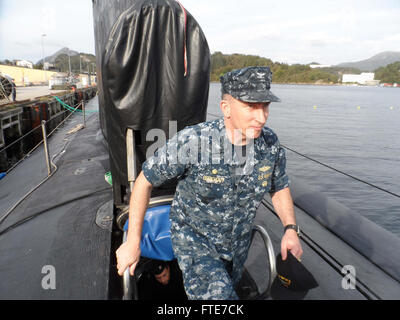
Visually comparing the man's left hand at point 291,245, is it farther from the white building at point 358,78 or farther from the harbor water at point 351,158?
the white building at point 358,78

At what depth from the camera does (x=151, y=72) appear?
297 cm

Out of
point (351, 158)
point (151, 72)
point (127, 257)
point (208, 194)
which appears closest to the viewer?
point (127, 257)

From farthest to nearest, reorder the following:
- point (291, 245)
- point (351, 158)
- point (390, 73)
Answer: point (390, 73) < point (351, 158) < point (291, 245)

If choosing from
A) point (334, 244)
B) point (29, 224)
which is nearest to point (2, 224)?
point (29, 224)

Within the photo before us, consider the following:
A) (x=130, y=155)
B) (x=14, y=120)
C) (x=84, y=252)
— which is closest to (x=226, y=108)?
(x=130, y=155)

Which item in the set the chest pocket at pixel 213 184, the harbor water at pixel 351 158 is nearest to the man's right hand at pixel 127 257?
the chest pocket at pixel 213 184

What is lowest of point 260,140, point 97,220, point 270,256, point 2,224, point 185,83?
point 2,224

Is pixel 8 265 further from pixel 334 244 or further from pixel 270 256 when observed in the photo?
pixel 334 244

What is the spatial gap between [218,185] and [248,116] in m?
0.53

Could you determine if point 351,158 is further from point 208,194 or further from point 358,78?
point 358,78

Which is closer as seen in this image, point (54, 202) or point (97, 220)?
point (97, 220)

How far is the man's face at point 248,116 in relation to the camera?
2047 mm
